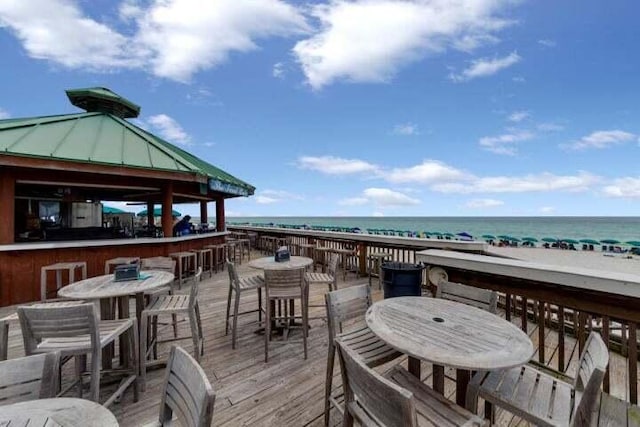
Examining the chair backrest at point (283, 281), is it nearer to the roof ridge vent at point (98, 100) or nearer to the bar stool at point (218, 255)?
the bar stool at point (218, 255)

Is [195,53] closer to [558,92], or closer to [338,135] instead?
[338,135]

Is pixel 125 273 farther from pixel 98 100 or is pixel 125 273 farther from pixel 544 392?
pixel 98 100

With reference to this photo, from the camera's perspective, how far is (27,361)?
1094 mm

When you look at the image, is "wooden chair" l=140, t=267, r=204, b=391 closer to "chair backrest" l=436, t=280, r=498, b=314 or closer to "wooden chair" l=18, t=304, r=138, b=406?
"wooden chair" l=18, t=304, r=138, b=406

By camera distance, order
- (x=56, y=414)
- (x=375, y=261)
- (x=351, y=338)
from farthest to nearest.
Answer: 1. (x=375, y=261)
2. (x=351, y=338)
3. (x=56, y=414)

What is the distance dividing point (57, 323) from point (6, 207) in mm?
5284

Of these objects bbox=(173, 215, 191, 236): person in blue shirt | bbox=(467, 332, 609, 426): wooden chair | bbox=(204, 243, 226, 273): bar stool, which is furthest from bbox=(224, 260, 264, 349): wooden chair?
bbox=(173, 215, 191, 236): person in blue shirt

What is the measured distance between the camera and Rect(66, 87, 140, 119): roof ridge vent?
8.12m

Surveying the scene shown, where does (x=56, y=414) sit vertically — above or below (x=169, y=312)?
above

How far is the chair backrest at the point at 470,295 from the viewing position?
2.14 metres

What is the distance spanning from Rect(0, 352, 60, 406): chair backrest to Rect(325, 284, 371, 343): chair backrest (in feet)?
4.86

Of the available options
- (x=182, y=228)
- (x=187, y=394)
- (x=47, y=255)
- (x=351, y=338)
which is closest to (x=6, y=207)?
(x=47, y=255)

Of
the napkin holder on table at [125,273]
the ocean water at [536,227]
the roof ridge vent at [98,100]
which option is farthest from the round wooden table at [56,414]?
the ocean water at [536,227]

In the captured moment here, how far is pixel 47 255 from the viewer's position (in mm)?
5199
